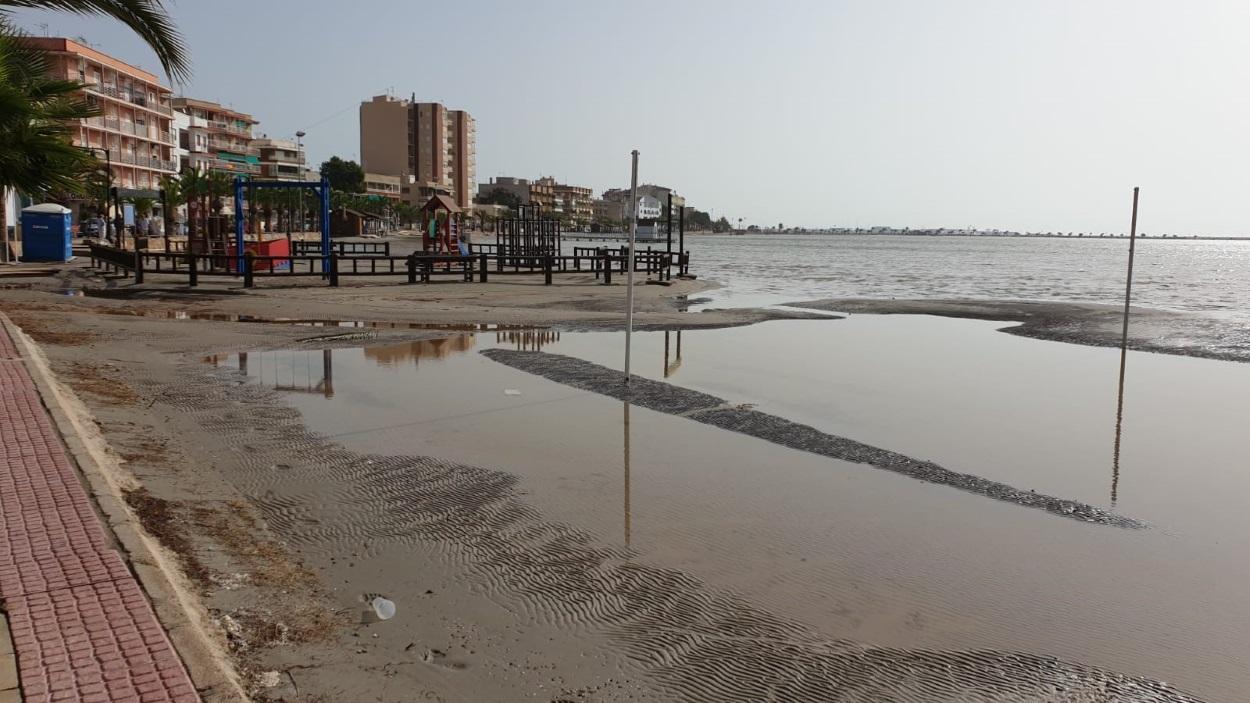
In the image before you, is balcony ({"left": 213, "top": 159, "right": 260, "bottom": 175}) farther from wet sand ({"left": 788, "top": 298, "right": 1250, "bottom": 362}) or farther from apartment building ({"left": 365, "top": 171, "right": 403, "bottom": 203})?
wet sand ({"left": 788, "top": 298, "right": 1250, "bottom": 362})

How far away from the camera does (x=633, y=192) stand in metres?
11.4

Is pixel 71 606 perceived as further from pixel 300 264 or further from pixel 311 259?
pixel 300 264

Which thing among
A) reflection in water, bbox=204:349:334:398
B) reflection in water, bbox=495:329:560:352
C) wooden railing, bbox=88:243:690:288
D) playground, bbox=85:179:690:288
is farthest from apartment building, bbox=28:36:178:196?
reflection in water, bbox=204:349:334:398

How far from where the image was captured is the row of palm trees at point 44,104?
31.9 feet

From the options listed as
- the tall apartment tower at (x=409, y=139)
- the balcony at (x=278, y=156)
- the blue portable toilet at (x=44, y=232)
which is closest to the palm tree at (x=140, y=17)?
the blue portable toilet at (x=44, y=232)

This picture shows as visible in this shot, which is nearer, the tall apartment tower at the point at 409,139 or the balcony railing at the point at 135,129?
the balcony railing at the point at 135,129

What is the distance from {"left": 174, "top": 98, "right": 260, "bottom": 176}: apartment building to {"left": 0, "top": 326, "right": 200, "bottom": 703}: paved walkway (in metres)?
95.9

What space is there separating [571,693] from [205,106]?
114 metres

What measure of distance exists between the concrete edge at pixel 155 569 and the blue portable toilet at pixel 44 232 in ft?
100.0

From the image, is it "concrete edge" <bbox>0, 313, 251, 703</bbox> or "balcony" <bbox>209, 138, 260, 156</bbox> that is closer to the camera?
"concrete edge" <bbox>0, 313, 251, 703</bbox>

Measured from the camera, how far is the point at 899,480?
7703 millimetres

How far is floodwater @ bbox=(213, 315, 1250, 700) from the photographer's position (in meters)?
5.03

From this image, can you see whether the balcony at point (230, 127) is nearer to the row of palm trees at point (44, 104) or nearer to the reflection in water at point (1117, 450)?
the row of palm trees at point (44, 104)

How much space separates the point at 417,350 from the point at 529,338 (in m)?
2.45
